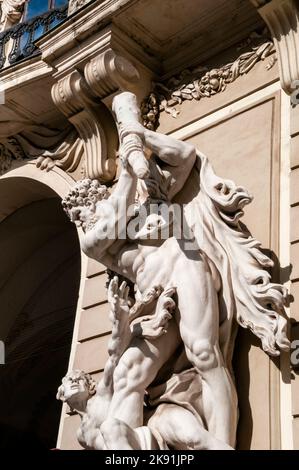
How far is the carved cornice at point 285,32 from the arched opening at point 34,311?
3.49m

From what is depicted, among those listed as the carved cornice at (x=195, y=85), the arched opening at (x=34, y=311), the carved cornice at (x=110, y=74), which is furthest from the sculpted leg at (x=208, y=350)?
the arched opening at (x=34, y=311)

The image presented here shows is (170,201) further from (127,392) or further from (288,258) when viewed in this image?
(127,392)

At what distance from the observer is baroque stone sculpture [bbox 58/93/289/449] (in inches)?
165

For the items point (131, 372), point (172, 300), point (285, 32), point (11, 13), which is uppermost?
point (11, 13)

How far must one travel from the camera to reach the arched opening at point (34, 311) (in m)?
8.42

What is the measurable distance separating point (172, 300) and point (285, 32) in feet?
6.89

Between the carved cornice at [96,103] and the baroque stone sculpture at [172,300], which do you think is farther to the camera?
the carved cornice at [96,103]

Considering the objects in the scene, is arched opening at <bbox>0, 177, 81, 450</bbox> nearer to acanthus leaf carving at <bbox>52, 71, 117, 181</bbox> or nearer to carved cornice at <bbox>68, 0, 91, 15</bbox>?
acanthus leaf carving at <bbox>52, 71, 117, 181</bbox>

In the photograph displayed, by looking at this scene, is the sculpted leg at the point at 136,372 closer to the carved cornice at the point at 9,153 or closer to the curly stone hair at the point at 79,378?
the curly stone hair at the point at 79,378

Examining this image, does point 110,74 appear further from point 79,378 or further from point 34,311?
point 34,311

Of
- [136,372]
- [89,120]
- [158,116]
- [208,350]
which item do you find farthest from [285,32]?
[136,372]

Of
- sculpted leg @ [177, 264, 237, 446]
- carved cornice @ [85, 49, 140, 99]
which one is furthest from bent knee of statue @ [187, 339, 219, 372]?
carved cornice @ [85, 49, 140, 99]

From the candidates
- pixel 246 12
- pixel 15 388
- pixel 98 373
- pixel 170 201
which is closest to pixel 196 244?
pixel 170 201

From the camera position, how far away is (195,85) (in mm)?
5934
